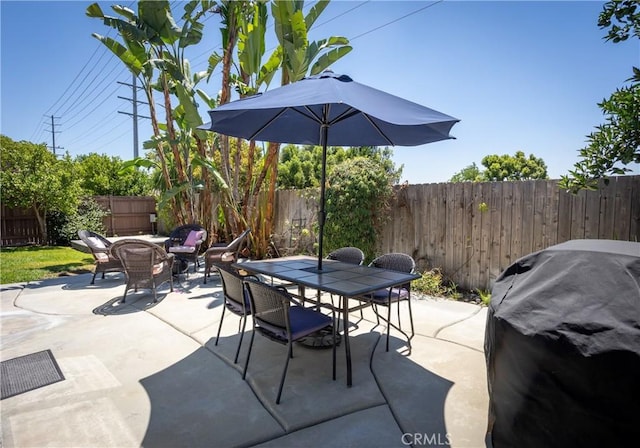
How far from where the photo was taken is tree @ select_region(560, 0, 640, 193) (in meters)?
3.25

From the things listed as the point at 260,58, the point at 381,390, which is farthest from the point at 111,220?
the point at 381,390

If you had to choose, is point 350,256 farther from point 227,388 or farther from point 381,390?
point 227,388

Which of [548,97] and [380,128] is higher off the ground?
[548,97]

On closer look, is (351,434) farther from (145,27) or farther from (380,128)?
(145,27)

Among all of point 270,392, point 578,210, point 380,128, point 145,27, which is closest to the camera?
point 270,392

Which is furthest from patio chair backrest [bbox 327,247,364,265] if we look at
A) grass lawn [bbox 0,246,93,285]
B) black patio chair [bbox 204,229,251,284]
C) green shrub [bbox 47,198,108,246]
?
green shrub [bbox 47,198,108,246]

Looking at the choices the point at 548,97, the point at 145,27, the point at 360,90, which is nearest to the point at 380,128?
the point at 360,90

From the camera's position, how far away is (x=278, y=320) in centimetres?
271

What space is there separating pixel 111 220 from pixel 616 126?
57.0 ft

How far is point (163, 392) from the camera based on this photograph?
2676 mm

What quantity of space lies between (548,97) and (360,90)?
6.21 m

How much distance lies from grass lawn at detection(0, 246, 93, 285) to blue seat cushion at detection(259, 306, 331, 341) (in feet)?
21.2

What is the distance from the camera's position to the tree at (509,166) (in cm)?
2978

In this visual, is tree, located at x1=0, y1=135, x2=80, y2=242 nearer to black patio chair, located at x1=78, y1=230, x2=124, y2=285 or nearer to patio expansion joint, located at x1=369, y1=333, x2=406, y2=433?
black patio chair, located at x1=78, y1=230, x2=124, y2=285
